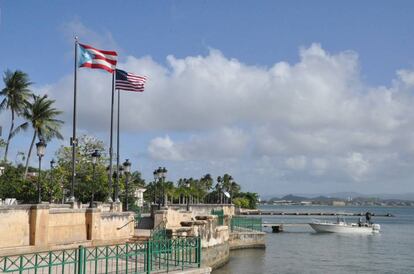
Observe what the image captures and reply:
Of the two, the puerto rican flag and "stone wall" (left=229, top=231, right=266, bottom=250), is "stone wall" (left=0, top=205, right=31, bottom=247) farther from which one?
"stone wall" (left=229, top=231, right=266, bottom=250)

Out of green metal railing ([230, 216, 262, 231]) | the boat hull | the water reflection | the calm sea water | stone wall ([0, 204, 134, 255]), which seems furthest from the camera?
the boat hull

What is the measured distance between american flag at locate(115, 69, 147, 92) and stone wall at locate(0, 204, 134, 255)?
1015cm

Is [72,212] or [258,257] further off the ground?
[72,212]

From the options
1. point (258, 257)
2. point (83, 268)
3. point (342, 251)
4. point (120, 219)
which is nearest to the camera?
point (83, 268)

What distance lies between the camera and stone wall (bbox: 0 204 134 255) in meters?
21.8

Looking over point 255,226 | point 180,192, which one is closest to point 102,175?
point 255,226

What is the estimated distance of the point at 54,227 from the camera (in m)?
24.1

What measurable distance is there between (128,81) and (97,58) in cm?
407

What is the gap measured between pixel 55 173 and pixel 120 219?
32.1 metres

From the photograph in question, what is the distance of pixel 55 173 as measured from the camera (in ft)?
193

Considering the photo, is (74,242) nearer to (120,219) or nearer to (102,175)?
(120,219)

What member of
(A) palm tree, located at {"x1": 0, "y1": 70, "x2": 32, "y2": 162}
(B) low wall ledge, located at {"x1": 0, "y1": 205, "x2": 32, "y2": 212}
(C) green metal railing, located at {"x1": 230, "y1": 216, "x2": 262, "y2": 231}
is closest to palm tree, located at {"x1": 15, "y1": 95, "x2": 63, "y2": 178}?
(A) palm tree, located at {"x1": 0, "y1": 70, "x2": 32, "y2": 162}

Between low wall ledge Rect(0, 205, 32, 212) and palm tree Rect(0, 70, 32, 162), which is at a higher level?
palm tree Rect(0, 70, 32, 162)

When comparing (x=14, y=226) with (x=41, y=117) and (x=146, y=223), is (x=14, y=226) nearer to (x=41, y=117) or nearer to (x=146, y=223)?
(x=146, y=223)
